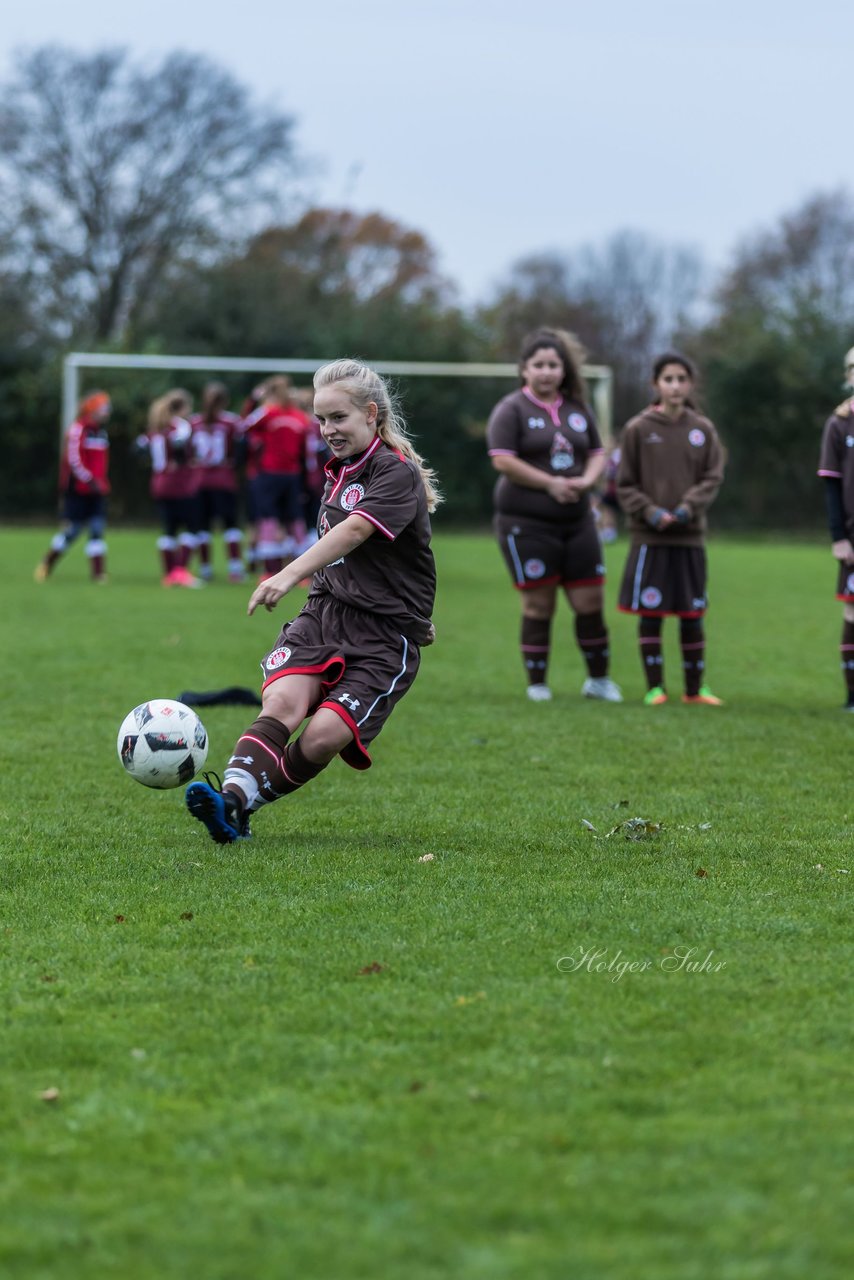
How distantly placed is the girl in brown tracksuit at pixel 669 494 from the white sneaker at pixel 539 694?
73 centimetres

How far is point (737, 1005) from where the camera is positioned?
3.67 metres

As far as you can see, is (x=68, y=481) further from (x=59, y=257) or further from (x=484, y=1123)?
(x=59, y=257)

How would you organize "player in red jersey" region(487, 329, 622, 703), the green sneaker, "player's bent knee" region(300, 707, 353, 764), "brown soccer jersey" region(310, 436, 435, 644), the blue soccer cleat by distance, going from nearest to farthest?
the blue soccer cleat, "player's bent knee" region(300, 707, 353, 764), "brown soccer jersey" region(310, 436, 435, 644), "player in red jersey" region(487, 329, 622, 703), the green sneaker

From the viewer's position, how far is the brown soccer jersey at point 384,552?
5504mm

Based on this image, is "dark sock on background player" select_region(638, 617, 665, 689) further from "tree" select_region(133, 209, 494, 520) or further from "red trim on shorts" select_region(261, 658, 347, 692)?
"tree" select_region(133, 209, 494, 520)

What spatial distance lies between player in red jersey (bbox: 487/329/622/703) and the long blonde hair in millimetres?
3277

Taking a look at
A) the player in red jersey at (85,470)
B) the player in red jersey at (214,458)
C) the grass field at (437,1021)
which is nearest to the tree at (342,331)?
the player in red jersey at (214,458)

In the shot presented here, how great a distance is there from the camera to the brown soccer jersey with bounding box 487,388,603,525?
358 inches

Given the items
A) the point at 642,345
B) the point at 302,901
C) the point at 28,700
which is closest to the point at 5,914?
the point at 302,901

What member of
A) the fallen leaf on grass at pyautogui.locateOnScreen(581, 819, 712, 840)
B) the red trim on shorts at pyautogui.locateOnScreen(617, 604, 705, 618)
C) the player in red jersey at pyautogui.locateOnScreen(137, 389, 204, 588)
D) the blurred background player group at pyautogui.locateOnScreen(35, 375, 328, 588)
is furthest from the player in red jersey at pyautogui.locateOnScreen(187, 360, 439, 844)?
the player in red jersey at pyautogui.locateOnScreen(137, 389, 204, 588)

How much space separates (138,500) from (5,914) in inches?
1109

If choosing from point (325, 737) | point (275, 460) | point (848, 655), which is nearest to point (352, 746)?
point (325, 737)

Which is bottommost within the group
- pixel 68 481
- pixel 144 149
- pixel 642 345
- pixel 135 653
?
pixel 135 653

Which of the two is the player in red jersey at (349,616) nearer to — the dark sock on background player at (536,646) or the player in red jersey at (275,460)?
the dark sock on background player at (536,646)
